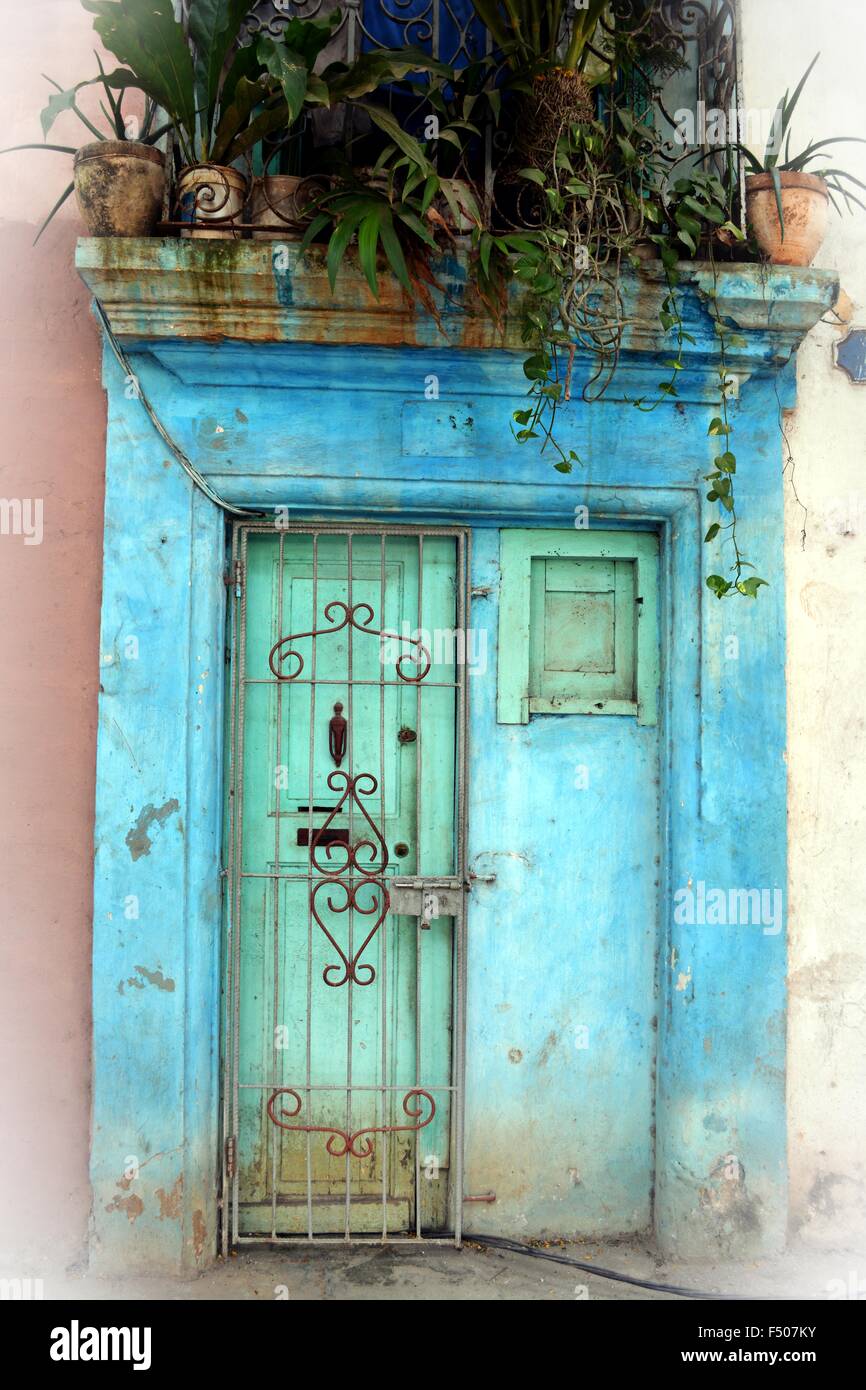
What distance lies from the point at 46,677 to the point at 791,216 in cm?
258

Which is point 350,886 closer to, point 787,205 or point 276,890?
point 276,890

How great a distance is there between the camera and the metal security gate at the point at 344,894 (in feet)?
10.8

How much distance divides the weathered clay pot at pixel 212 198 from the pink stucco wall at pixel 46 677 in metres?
0.41

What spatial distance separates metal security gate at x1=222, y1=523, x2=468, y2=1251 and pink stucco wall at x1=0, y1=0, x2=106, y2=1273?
0.48 meters

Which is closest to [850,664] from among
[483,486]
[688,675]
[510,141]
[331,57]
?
[688,675]

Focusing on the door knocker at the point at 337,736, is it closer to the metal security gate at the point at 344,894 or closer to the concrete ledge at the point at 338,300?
the metal security gate at the point at 344,894

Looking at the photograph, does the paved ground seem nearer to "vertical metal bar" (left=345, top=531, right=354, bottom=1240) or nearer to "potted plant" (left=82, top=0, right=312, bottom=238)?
"vertical metal bar" (left=345, top=531, right=354, bottom=1240)

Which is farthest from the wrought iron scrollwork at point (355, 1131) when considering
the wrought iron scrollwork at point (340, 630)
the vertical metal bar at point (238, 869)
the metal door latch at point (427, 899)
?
the wrought iron scrollwork at point (340, 630)

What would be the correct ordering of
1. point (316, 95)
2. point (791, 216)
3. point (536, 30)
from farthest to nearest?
1. point (791, 216)
2. point (536, 30)
3. point (316, 95)

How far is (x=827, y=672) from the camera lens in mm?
3305

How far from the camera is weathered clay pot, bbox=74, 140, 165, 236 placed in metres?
2.96

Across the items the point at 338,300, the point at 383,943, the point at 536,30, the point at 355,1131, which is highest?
the point at 536,30

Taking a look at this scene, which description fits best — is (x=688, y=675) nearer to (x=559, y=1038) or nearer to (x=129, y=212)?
(x=559, y=1038)

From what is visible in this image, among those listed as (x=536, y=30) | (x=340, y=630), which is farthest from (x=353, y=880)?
(x=536, y=30)
